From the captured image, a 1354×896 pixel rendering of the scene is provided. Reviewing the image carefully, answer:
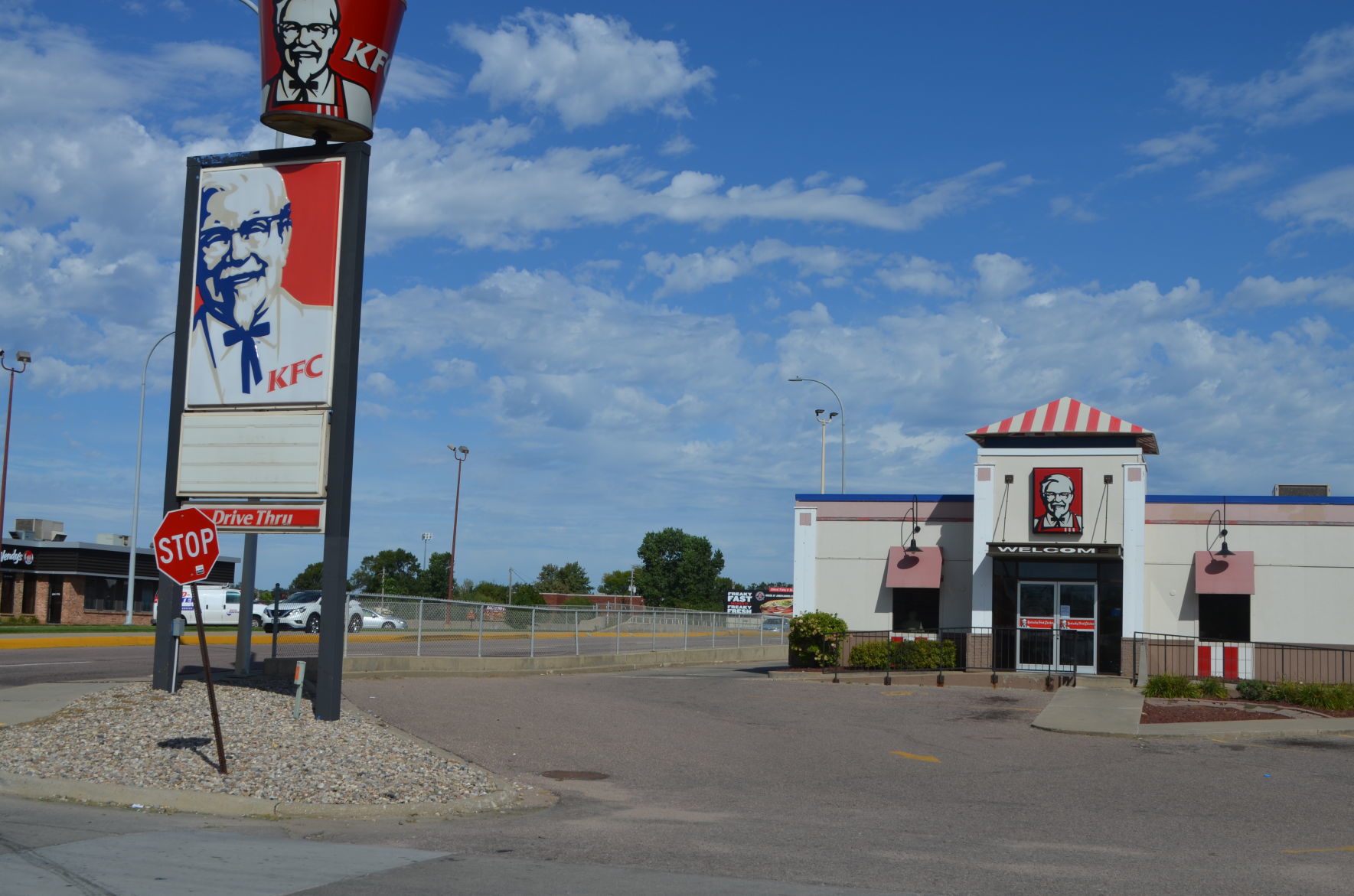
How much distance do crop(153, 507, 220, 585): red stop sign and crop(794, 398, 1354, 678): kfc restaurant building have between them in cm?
2153

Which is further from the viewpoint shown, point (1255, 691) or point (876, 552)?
point (876, 552)

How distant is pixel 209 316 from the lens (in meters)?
16.9

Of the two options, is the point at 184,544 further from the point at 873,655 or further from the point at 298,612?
the point at 298,612

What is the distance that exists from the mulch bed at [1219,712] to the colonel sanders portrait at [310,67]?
52.9 feet

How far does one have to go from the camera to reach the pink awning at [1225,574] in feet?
95.5

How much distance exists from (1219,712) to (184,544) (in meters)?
18.3

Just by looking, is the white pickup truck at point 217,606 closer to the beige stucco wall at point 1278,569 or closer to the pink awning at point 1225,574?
the beige stucco wall at point 1278,569

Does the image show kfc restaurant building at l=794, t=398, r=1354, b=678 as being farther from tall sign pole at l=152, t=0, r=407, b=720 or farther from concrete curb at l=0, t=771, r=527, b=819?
concrete curb at l=0, t=771, r=527, b=819

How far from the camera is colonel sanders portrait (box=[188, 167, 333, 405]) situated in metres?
16.3

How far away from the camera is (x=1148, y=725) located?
2002 cm

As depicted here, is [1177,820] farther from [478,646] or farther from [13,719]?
[478,646]

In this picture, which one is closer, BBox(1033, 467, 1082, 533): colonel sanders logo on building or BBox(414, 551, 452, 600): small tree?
BBox(1033, 467, 1082, 533): colonel sanders logo on building

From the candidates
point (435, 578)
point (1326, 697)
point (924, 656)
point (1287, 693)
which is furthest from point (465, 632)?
point (435, 578)

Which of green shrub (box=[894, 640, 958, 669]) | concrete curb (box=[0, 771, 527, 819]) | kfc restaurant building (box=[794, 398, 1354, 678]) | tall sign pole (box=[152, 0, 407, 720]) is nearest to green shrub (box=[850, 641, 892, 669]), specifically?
green shrub (box=[894, 640, 958, 669])
